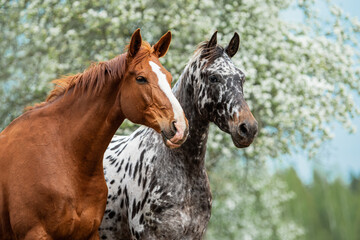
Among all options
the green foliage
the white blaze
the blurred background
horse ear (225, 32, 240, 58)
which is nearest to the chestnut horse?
the white blaze

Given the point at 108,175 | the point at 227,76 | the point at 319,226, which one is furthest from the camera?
the point at 319,226

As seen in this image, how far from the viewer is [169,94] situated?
13.2 ft

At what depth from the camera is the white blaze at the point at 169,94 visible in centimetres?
391

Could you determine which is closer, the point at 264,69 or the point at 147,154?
the point at 147,154

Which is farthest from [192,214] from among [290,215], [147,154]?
[290,215]

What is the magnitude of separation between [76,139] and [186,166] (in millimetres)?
1097

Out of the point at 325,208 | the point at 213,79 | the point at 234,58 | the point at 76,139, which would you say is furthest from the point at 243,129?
the point at 325,208

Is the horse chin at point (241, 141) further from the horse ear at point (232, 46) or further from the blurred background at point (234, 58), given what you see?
the blurred background at point (234, 58)

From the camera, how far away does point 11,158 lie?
162 inches

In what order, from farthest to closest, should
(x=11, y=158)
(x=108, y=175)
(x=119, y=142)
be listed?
(x=119, y=142), (x=108, y=175), (x=11, y=158)

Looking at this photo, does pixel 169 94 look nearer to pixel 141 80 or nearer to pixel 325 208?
pixel 141 80

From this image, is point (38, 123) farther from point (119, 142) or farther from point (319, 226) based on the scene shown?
point (319, 226)

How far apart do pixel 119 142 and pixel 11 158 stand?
1.86 m

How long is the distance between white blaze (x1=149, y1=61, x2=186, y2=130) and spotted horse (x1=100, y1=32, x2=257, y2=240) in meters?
0.67
